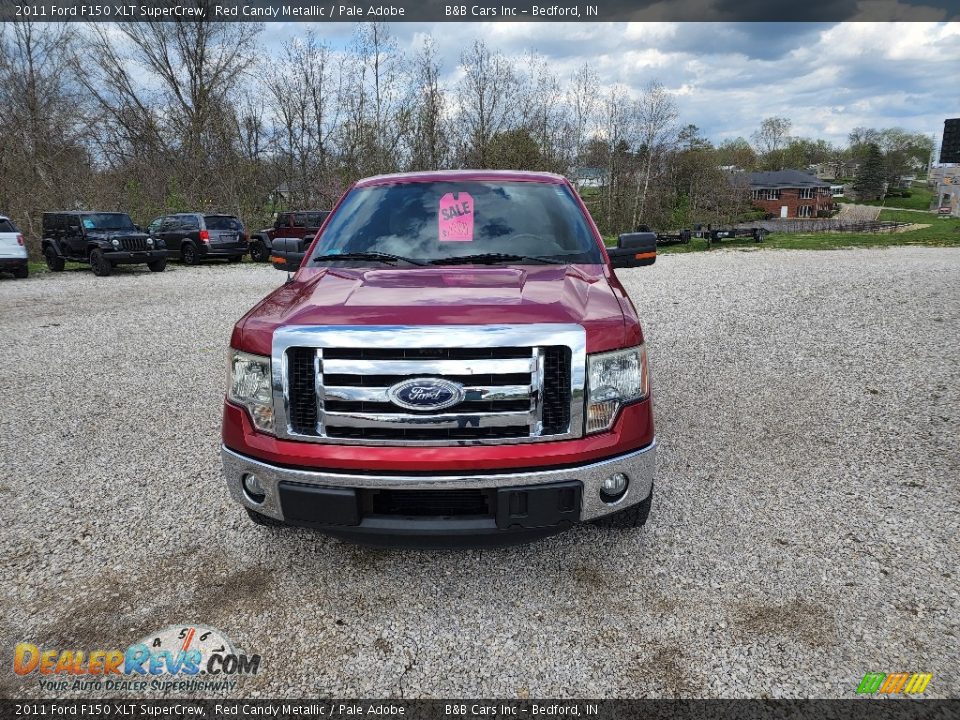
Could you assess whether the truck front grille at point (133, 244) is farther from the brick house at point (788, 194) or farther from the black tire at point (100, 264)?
the brick house at point (788, 194)

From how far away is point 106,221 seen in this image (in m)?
16.2

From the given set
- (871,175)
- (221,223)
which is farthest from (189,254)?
(871,175)

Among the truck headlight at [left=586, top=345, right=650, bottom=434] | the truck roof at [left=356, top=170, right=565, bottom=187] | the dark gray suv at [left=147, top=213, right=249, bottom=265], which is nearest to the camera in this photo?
the truck headlight at [left=586, top=345, right=650, bottom=434]

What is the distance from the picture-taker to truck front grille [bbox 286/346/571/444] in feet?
7.52

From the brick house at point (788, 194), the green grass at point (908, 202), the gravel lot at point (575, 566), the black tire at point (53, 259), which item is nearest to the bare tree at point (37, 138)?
the black tire at point (53, 259)

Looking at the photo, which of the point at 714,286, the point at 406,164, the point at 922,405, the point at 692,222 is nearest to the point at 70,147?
the point at 406,164

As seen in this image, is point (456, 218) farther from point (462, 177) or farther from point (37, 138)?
point (37, 138)

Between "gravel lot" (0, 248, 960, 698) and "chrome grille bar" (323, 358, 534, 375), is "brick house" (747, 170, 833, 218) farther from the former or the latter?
"chrome grille bar" (323, 358, 534, 375)

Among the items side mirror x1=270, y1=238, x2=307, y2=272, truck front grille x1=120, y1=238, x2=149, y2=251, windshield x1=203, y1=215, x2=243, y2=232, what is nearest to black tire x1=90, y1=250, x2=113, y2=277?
truck front grille x1=120, y1=238, x2=149, y2=251

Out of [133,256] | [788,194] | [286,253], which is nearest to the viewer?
[286,253]

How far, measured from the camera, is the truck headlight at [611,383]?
2400 mm

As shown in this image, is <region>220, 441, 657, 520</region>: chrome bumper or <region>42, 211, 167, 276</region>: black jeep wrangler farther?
<region>42, 211, 167, 276</region>: black jeep wrangler

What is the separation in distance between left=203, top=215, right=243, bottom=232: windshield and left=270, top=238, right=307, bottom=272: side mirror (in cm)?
1632

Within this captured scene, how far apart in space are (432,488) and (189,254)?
19275 millimetres
